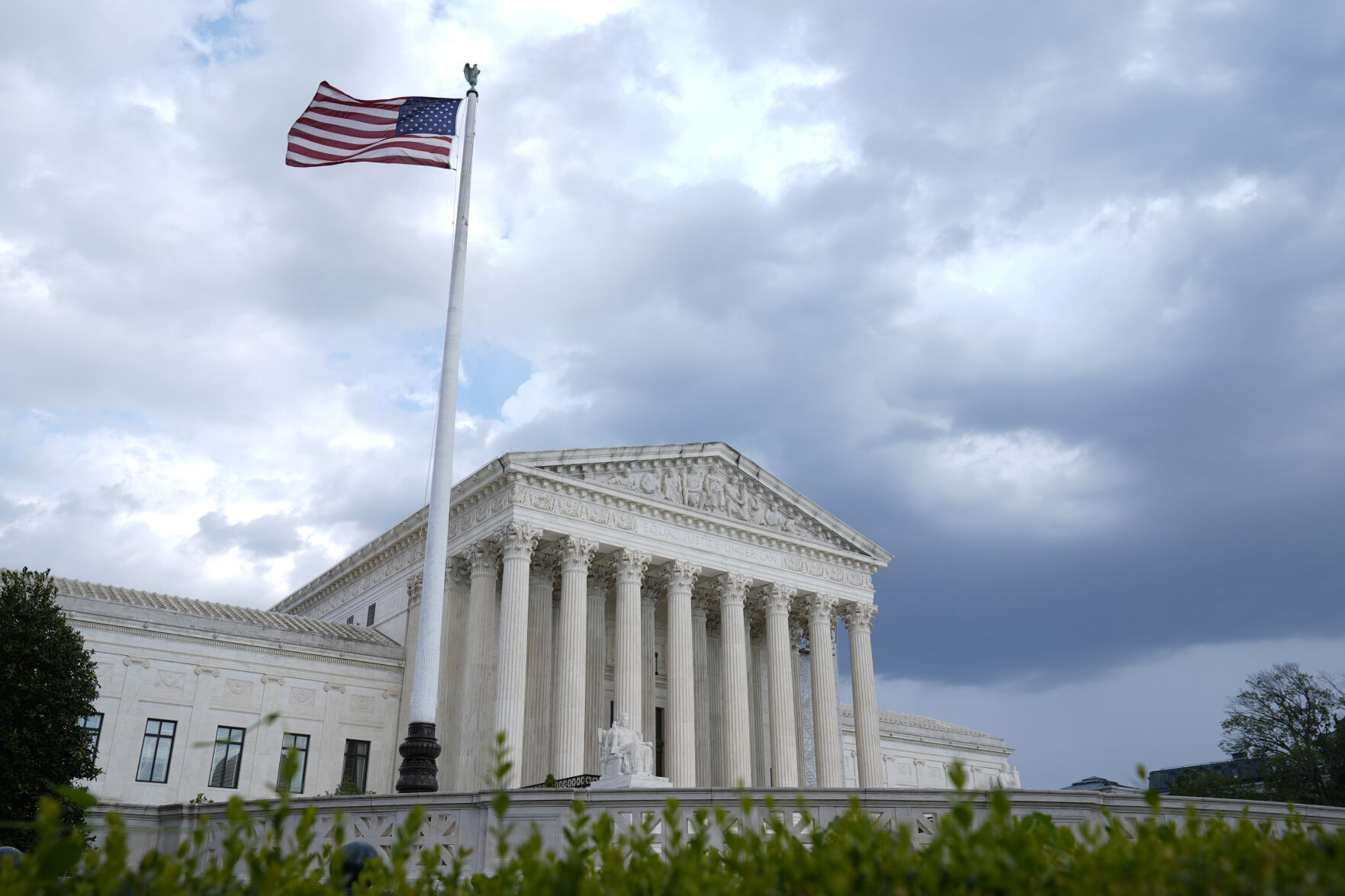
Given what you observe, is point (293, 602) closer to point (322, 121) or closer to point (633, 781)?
point (633, 781)

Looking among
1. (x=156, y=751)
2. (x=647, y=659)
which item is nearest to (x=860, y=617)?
(x=647, y=659)

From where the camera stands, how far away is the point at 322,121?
996 inches

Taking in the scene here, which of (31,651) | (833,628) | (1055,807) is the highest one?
(833,628)

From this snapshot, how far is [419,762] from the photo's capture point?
20.3 m

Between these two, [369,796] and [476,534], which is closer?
[369,796]

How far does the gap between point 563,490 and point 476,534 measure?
4.30m

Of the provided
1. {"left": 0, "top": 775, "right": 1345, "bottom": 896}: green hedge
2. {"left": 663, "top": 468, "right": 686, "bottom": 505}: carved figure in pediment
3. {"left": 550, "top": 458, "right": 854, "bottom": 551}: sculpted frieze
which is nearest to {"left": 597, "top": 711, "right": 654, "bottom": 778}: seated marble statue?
{"left": 550, "top": 458, "right": 854, "bottom": 551}: sculpted frieze

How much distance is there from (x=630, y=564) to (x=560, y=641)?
484cm

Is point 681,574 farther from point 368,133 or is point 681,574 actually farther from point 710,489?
point 368,133

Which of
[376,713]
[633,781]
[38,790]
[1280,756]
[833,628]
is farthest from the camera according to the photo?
[1280,756]

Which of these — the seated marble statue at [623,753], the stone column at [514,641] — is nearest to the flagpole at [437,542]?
the seated marble statue at [623,753]

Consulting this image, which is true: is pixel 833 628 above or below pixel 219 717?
above

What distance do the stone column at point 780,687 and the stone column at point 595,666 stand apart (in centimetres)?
786

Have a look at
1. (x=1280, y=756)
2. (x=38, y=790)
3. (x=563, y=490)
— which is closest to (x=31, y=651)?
(x=38, y=790)
